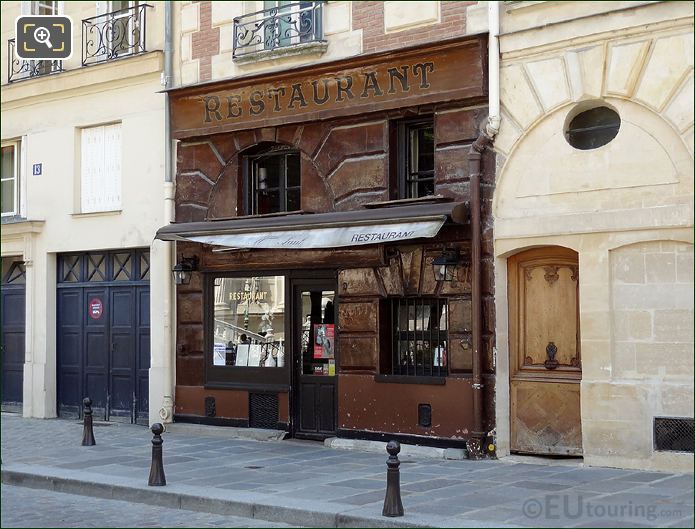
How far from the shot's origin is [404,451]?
44.7 feet

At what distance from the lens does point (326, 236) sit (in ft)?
45.8

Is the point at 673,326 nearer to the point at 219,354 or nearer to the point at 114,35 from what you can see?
the point at 219,354

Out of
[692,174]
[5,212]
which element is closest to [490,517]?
[692,174]

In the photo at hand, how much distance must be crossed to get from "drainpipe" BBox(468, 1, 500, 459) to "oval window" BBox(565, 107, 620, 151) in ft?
3.18

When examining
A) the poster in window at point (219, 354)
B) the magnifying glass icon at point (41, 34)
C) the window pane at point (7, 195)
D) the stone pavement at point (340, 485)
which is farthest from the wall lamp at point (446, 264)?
the window pane at point (7, 195)

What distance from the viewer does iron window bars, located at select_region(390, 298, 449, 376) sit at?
13.7 meters

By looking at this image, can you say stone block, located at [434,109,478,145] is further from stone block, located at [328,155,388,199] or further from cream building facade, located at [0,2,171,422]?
cream building facade, located at [0,2,171,422]

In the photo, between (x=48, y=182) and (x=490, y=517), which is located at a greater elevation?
(x=48, y=182)

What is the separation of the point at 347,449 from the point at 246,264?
3.32 meters

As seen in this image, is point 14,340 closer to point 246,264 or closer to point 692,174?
point 246,264

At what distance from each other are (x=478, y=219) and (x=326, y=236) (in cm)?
216

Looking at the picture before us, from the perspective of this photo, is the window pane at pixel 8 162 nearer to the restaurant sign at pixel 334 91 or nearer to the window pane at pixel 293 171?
the restaurant sign at pixel 334 91

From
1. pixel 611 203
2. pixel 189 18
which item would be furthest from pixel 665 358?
pixel 189 18

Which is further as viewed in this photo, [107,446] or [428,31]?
[107,446]
